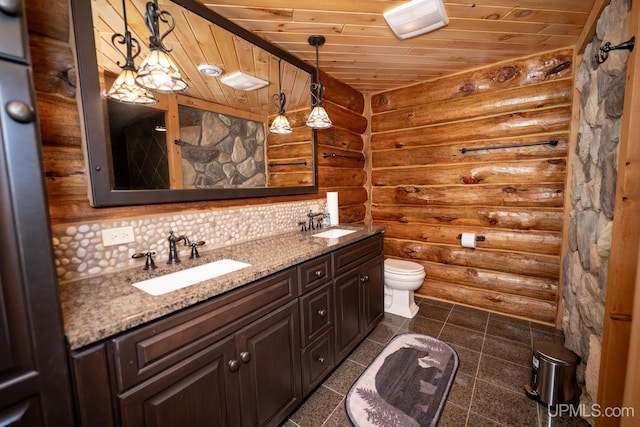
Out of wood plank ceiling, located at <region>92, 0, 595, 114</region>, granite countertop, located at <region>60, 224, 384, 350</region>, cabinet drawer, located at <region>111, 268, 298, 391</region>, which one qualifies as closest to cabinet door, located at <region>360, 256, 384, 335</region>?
granite countertop, located at <region>60, 224, 384, 350</region>

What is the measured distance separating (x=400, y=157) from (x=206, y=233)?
2379 millimetres

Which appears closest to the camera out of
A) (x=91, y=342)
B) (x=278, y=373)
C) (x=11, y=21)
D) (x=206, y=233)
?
(x=11, y=21)

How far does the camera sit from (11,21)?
24.8 inches

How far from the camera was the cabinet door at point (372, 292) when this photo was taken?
86.8 inches

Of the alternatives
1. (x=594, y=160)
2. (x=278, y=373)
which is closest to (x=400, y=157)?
(x=594, y=160)

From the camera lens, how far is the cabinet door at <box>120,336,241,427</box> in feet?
2.91

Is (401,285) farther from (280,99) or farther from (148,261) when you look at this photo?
(148,261)

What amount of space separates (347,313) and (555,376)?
1.25m

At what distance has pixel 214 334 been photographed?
1.09 m

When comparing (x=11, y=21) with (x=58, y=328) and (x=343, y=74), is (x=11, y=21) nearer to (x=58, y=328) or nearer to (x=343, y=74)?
(x=58, y=328)

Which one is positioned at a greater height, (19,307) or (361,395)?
(19,307)

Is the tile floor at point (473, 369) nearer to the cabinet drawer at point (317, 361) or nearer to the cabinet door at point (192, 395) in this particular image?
the cabinet drawer at point (317, 361)

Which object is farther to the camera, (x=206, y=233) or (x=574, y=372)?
(x=206, y=233)

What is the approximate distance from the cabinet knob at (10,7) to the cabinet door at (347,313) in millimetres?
1739
